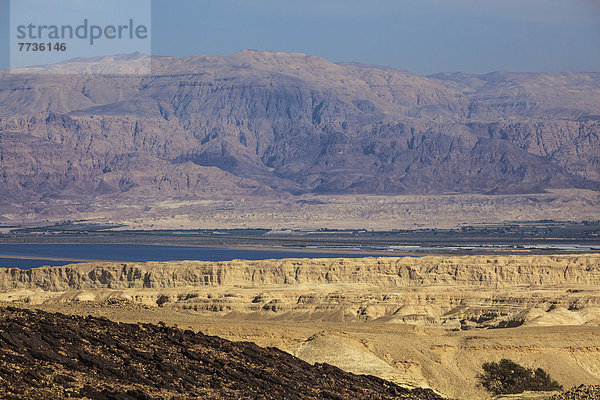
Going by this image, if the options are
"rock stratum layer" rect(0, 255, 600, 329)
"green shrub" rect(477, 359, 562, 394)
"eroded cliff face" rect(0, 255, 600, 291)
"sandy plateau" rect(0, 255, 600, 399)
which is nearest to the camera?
"green shrub" rect(477, 359, 562, 394)

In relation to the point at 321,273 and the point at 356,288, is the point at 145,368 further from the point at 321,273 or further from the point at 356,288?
the point at 321,273

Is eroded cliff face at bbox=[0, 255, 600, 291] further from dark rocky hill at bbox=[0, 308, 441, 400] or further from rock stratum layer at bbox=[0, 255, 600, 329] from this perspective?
dark rocky hill at bbox=[0, 308, 441, 400]

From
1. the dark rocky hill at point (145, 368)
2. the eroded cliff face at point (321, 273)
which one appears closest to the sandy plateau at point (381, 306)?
the eroded cliff face at point (321, 273)

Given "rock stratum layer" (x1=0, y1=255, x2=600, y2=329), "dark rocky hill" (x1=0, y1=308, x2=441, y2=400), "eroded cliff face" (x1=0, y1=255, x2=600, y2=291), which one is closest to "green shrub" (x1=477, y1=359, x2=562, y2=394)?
"dark rocky hill" (x1=0, y1=308, x2=441, y2=400)

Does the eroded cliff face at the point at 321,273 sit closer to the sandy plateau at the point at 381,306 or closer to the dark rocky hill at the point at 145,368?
the sandy plateau at the point at 381,306

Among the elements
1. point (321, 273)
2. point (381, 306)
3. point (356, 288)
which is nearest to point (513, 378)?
point (381, 306)

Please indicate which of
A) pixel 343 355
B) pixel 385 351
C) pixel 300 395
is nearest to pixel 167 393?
pixel 300 395

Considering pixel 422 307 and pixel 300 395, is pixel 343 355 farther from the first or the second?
pixel 422 307
